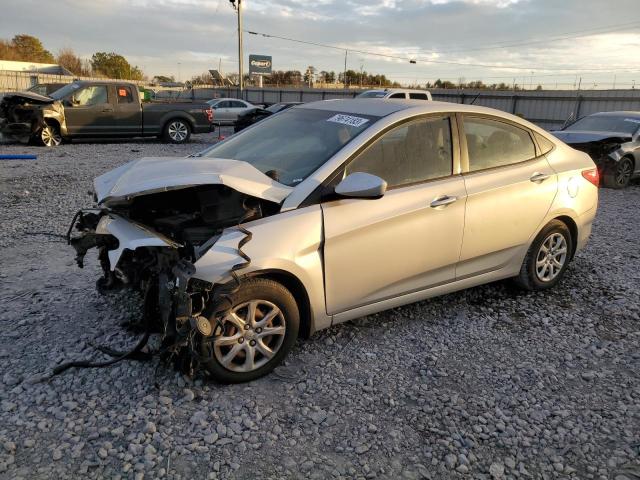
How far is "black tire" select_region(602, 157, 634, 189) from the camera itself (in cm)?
1061

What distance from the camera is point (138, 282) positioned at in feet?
10.8

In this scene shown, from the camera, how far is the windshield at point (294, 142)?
141 inches

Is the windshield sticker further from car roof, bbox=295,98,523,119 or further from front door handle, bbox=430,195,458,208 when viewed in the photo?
front door handle, bbox=430,195,458,208

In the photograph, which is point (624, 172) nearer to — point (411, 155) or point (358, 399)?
point (411, 155)

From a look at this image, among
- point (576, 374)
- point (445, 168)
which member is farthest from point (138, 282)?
point (576, 374)

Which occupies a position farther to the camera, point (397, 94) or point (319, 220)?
point (397, 94)

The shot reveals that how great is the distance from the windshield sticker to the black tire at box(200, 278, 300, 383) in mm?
1379

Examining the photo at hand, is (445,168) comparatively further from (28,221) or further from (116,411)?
(28,221)

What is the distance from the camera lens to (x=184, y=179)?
10.2 ft

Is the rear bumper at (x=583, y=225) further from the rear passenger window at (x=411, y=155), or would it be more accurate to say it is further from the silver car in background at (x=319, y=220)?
the rear passenger window at (x=411, y=155)

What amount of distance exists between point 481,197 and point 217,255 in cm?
215

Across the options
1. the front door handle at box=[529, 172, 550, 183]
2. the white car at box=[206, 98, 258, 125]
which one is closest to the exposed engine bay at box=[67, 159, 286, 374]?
the front door handle at box=[529, 172, 550, 183]

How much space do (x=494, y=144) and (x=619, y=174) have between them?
8104 mm

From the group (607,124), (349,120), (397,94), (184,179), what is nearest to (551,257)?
(349,120)
